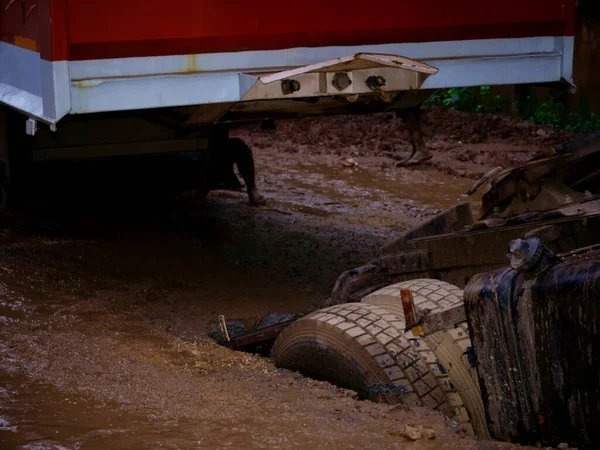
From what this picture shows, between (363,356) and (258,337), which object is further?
(258,337)

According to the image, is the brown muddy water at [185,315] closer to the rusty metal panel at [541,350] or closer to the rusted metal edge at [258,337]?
the rusted metal edge at [258,337]

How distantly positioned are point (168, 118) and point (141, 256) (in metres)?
1.24

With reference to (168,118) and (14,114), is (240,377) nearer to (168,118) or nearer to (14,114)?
(168,118)

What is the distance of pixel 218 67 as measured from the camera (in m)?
4.52

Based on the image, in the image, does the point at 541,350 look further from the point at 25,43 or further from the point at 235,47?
the point at 25,43

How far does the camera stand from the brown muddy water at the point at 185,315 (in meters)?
3.17

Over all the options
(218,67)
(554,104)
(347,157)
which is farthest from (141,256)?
(554,104)

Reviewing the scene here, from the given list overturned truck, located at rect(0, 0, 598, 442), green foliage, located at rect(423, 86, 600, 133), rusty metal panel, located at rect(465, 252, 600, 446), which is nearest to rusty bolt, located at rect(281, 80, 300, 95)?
overturned truck, located at rect(0, 0, 598, 442)

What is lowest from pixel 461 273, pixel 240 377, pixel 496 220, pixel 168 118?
pixel 240 377

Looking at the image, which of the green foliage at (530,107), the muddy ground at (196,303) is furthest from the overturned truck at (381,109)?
the green foliage at (530,107)

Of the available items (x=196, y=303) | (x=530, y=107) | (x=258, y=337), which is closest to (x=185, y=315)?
(x=196, y=303)

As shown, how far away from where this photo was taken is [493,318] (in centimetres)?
264

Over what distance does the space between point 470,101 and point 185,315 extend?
8.96 m

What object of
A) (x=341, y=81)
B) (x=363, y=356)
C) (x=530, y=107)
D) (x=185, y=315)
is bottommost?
(x=185, y=315)
